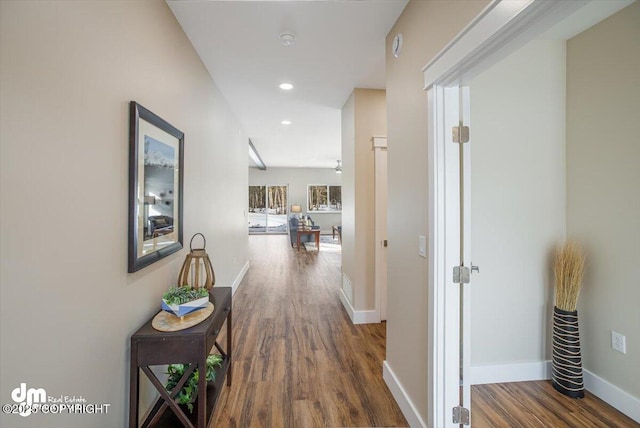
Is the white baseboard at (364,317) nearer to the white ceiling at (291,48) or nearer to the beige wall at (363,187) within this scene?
the beige wall at (363,187)

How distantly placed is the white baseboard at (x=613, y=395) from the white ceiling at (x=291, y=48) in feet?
9.52

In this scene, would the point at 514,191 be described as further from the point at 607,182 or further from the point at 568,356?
the point at 568,356

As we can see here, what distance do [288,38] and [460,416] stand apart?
2.70 m

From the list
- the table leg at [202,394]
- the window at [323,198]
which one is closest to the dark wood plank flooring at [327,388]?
the table leg at [202,394]

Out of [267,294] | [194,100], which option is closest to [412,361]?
[194,100]

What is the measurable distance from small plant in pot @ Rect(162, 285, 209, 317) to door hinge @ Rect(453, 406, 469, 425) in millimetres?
1516

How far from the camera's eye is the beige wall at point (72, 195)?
882 millimetres

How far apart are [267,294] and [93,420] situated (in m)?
3.12

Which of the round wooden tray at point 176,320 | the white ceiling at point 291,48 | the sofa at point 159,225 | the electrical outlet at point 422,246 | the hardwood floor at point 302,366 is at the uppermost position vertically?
the white ceiling at point 291,48

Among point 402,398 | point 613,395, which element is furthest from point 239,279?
point 613,395

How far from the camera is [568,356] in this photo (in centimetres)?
205

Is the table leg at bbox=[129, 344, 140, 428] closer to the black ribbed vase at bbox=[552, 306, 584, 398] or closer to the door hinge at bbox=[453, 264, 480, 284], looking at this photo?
the door hinge at bbox=[453, 264, 480, 284]

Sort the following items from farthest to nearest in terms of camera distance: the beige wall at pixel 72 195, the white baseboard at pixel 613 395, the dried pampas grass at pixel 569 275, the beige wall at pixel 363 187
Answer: the beige wall at pixel 363 187 → the dried pampas grass at pixel 569 275 → the white baseboard at pixel 613 395 → the beige wall at pixel 72 195

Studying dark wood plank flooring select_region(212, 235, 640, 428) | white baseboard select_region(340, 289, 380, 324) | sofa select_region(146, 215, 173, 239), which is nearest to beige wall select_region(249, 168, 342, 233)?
dark wood plank flooring select_region(212, 235, 640, 428)
